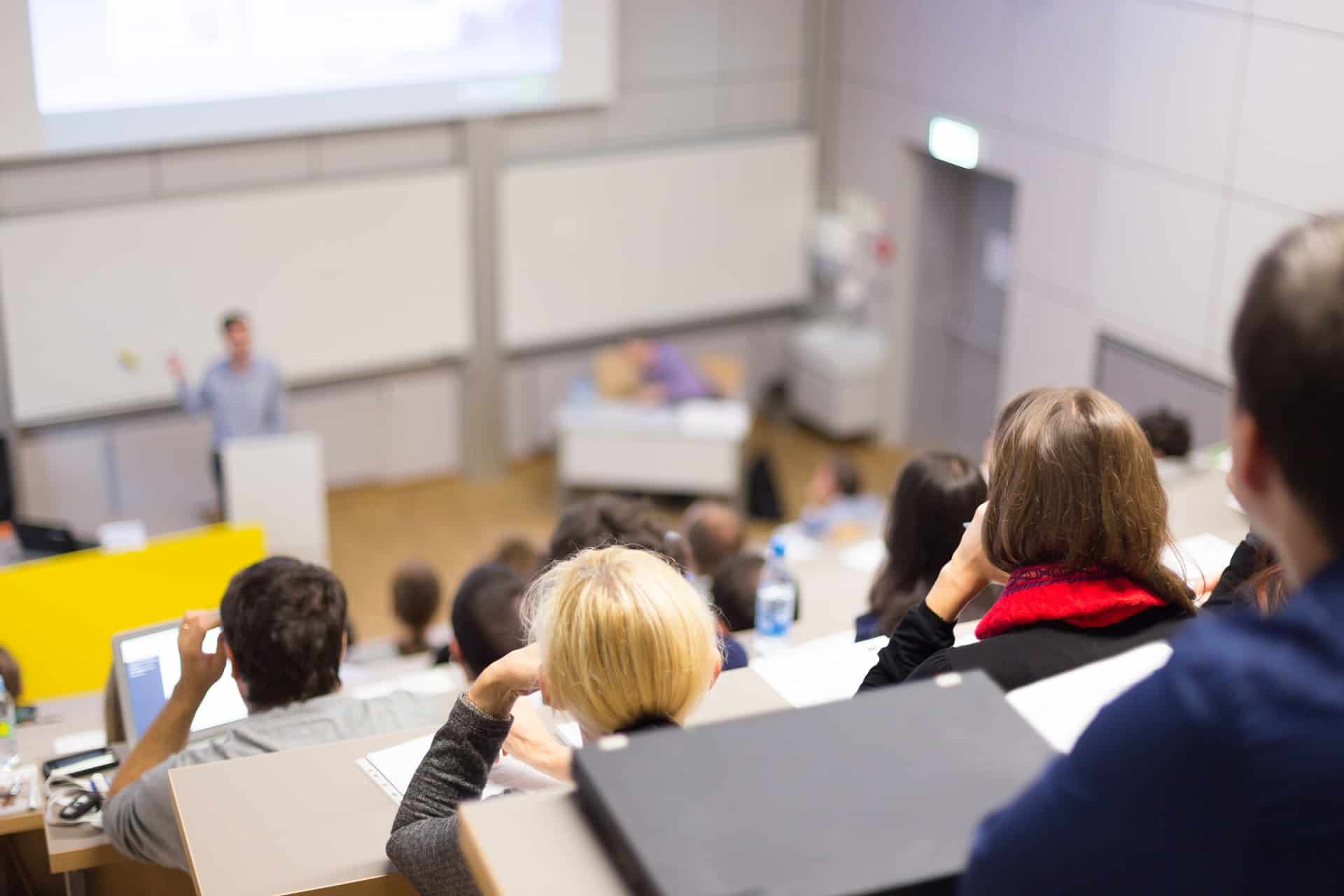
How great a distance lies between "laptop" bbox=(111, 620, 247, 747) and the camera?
3.13 m

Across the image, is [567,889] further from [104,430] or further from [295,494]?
[104,430]

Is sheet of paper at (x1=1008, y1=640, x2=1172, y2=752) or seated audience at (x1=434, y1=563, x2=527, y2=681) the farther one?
seated audience at (x1=434, y1=563, x2=527, y2=681)

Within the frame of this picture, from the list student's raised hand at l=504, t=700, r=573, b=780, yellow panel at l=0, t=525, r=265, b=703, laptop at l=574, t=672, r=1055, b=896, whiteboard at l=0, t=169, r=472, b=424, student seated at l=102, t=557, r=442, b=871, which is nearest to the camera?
laptop at l=574, t=672, r=1055, b=896

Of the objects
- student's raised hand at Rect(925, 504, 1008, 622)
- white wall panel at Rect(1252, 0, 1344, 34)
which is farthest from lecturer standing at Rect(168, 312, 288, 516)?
student's raised hand at Rect(925, 504, 1008, 622)

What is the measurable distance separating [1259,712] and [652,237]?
7.88 metres

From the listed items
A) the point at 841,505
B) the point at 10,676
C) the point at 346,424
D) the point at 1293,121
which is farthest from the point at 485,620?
the point at 346,424

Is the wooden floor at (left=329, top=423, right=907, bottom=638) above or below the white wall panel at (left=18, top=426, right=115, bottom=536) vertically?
below

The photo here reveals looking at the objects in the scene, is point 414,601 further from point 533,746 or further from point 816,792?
point 816,792

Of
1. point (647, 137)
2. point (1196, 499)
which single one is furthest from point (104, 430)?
point (1196, 499)

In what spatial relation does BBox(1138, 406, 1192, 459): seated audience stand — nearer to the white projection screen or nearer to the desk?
the desk

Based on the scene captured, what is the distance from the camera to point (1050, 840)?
1014 millimetres

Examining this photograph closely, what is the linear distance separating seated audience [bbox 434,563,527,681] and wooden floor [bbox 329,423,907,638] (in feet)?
12.4

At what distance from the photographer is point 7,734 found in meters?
3.32

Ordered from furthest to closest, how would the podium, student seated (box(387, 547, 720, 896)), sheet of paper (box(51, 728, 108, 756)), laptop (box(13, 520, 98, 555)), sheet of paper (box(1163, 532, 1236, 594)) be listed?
the podium
laptop (box(13, 520, 98, 555))
sheet of paper (box(51, 728, 108, 756))
sheet of paper (box(1163, 532, 1236, 594))
student seated (box(387, 547, 720, 896))
